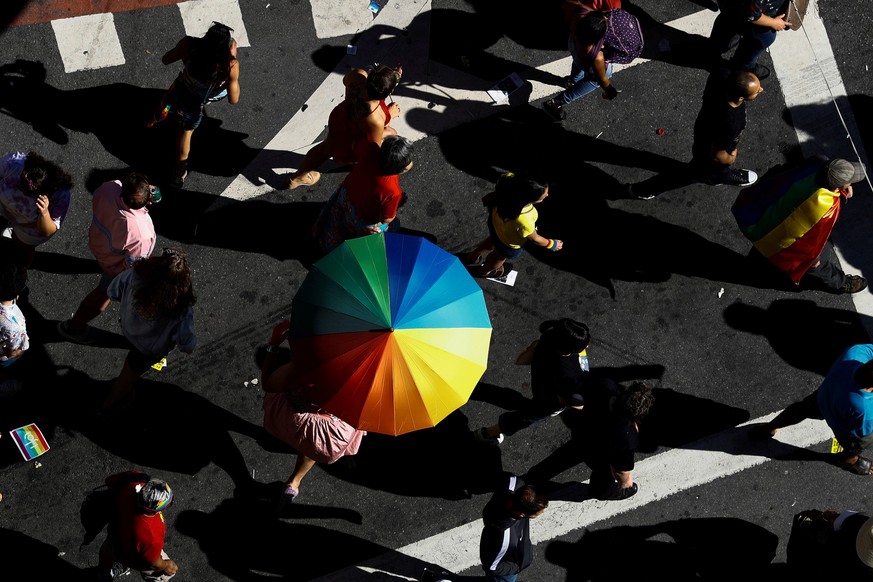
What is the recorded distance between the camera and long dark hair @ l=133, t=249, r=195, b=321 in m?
6.83

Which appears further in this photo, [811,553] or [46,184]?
[811,553]

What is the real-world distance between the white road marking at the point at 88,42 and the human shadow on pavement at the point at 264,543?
4528 mm

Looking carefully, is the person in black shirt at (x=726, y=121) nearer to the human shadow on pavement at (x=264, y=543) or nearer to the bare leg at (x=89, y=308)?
the human shadow on pavement at (x=264, y=543)

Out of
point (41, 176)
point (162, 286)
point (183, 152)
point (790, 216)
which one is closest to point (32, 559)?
point (162, 286)

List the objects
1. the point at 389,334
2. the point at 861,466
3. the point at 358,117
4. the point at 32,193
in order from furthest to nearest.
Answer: the point at 861,466
the point at 358,117
the point at 32,193
the point at 389,334

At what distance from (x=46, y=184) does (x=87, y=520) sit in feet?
9.07

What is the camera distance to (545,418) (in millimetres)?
8531

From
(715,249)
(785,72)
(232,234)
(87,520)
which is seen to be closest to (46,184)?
(232,234)

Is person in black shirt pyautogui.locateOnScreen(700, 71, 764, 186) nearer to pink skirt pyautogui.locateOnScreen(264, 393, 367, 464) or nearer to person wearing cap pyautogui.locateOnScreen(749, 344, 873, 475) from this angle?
person wearing cap pyautogui.locateOnScreen(749, 344, 873, 475)

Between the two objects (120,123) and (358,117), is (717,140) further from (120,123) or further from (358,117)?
(120,123)

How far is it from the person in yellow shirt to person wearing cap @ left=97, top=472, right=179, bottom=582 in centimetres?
355

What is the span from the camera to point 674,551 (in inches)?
345

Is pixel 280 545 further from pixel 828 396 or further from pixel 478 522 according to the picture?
pixel 828 396

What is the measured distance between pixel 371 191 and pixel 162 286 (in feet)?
6.14
